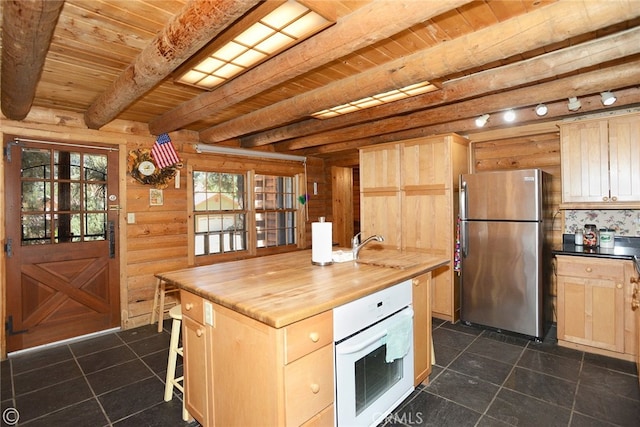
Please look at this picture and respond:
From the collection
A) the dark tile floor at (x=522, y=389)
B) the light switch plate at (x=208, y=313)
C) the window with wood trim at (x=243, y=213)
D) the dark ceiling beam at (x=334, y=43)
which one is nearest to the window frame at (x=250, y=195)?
the window with wood trim at (x=243, y=213)

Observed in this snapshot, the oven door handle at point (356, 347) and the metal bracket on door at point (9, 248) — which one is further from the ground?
the metal bracket on door at point (9, 248)

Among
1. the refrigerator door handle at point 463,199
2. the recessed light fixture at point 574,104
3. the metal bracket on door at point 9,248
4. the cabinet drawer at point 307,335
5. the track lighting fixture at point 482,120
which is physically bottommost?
the cabinet drawer at point 307,335

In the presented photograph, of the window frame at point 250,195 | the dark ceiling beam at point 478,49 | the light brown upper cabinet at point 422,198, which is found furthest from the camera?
the window frame at point 250,195

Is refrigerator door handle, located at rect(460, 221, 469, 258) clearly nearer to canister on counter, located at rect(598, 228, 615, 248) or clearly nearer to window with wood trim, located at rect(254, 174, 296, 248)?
canister on counter, located at rect(598, 228, 615, 248)

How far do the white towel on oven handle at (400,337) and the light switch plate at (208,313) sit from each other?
1.00 meters

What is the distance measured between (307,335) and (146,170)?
3.27 meters

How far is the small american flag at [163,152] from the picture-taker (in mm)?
3930

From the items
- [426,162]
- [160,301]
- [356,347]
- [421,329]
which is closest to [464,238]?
[426,162]

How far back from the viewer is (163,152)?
12.9ft

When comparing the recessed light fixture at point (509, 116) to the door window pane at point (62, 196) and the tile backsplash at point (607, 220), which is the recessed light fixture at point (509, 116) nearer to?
the tile backsplash at point (607, 220)

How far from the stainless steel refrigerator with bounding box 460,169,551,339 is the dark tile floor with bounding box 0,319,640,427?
293mm

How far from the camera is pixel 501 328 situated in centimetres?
343

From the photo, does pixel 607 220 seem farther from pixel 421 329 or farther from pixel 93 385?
pixel 93 385

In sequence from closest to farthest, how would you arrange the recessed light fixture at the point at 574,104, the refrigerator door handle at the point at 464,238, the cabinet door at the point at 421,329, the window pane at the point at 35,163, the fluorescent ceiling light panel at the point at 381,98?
the cabinet door at the point at 421,329 → the fluorescent ceiling light panel at the point at 381,98 → the recessed light fixture at the point at 574,104 → the window pane at the point at 35,163 → the refrigerator door handle at the point at 464,238
